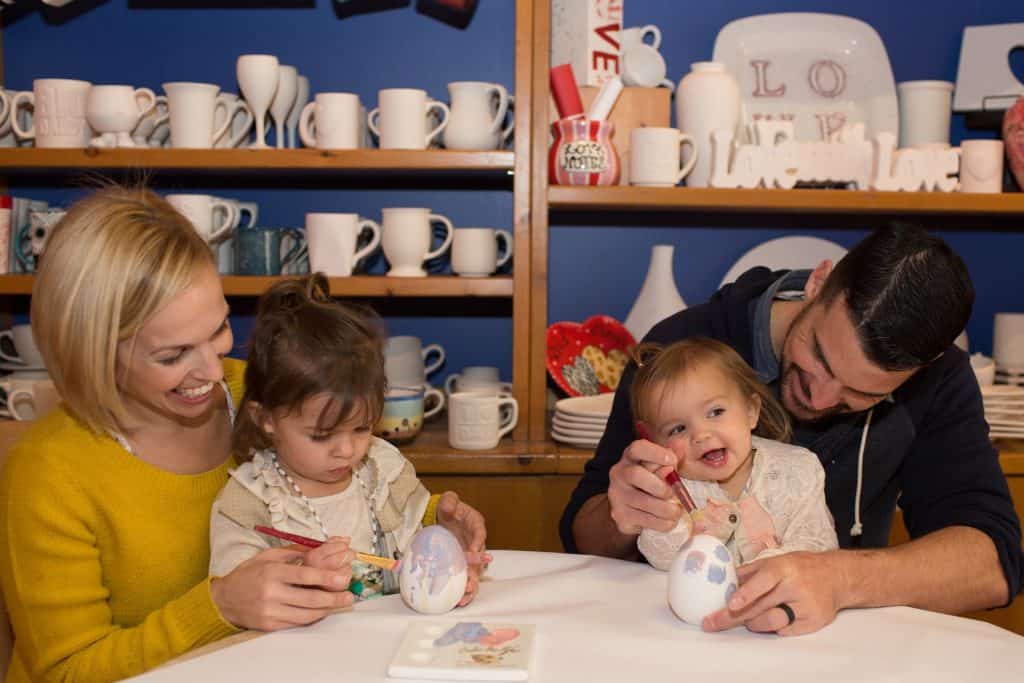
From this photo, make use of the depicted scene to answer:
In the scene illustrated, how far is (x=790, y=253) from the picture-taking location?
2.99m

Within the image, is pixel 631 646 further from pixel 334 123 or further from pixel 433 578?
pixel 334 123

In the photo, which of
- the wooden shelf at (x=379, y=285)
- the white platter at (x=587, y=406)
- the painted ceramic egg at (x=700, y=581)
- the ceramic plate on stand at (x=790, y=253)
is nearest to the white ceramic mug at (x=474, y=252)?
the wooden shelf at (x=379, y=285)

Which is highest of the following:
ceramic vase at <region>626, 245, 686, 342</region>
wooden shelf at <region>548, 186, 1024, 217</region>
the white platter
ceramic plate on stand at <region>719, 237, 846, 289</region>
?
wooden shelf at <region>548, 186, 1024, 217</region>

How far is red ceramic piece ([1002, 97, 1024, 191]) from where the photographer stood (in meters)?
2.66

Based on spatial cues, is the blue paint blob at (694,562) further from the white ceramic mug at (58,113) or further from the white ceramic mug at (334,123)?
the white ceramic mug at (58,113)

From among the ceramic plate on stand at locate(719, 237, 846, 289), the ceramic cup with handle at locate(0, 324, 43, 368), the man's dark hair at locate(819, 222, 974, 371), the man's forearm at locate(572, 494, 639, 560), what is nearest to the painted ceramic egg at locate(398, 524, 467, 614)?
the man's forearm at locate(572, 494, 639, 560)

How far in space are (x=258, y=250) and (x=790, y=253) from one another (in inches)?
56.8

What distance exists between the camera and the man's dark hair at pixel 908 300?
4.82 ft

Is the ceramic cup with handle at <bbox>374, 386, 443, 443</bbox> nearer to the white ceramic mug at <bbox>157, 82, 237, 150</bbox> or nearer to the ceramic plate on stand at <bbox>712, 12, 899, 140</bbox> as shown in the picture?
the white ceramic mug at <bbox>157, 82, 237, 150</bbox>

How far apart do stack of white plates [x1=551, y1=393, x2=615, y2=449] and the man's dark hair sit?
966 mm

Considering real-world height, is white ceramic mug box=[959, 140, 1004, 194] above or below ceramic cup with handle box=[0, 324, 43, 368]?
above

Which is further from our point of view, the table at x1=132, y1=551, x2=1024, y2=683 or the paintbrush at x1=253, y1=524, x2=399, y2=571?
the paintbrush at x1=253, y1=524, x2=399, y2=571

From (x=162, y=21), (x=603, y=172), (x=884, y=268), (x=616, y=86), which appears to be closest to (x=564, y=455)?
(x=603, y=172)

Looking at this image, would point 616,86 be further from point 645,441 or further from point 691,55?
point 645,441
